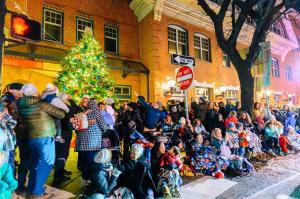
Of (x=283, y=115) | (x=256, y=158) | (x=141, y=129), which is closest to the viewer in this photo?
(x=141, y=129)

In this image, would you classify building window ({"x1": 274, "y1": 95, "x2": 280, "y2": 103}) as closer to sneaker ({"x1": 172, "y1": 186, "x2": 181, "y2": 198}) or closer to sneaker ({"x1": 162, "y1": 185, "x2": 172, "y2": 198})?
sneaker ({"x1": 172, "y1": 186, "x2": 181, "y2": 198})

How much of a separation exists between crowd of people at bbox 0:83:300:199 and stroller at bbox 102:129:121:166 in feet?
0.07

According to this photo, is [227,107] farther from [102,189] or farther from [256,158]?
[102,189]

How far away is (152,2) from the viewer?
1252 centimetres

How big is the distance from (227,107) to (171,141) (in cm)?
426

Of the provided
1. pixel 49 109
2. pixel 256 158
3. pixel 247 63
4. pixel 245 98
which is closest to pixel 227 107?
pixel 245 98

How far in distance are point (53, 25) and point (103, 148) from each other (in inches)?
356

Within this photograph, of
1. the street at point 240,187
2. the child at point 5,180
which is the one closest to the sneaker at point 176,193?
the street at point 240,187

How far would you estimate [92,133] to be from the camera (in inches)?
176

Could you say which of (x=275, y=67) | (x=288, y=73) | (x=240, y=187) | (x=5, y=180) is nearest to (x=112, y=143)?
(x=5, y=180)

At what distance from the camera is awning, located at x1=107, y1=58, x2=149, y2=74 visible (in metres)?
11.9

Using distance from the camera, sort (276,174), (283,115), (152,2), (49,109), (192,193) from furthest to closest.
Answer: (152,2)
(283,115)
(276,174)
(192,193)
(49,109)

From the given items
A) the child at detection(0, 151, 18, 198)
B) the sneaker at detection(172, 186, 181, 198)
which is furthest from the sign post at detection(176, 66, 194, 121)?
the child at detection(0, 151, 18, 198)

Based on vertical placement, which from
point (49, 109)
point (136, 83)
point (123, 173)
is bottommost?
point (123, 173)
